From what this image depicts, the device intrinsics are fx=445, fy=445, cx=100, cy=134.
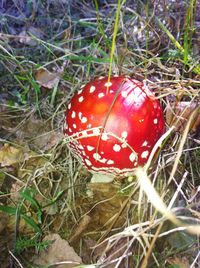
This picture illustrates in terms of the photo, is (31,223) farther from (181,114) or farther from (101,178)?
(181,114)

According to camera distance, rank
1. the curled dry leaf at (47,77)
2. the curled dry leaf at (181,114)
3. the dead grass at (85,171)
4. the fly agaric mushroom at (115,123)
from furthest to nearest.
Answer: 1. the curled dry leaf at (47,77)
2. the curled dry leaf at (181,114)
3. the dead grass at (85,171)
4. the fly agaric mushroom at (115,123)

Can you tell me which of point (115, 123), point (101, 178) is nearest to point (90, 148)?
point (115, 123)

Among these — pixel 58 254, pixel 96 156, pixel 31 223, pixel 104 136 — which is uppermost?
pixel 104 136

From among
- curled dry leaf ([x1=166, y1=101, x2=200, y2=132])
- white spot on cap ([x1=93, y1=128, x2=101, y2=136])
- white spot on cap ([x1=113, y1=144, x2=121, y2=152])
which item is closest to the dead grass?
curled dry leaf ([x1=166, y1=101, x2=200, y2=132])

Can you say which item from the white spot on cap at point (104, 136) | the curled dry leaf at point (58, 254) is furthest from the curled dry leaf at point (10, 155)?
the white spot on cap at point (104, 136)

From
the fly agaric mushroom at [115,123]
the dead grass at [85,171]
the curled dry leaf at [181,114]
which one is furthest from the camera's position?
the curled dry leaf at [181,114]

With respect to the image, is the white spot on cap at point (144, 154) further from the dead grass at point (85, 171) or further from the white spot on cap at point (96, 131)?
the white spot on cap at point (96, 131)
